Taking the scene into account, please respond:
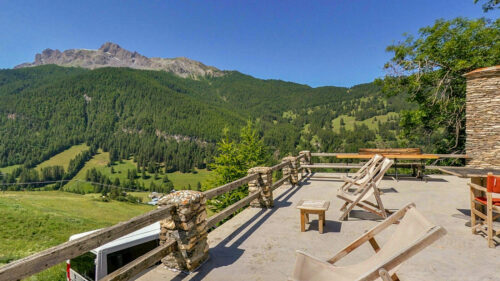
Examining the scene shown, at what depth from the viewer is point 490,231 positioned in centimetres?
380

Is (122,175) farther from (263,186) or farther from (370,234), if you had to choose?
(370,234)

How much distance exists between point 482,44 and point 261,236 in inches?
669

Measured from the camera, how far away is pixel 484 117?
8.68 m

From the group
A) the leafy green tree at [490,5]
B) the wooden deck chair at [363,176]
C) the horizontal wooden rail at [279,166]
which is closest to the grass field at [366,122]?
the leafy green tree at [490,5]

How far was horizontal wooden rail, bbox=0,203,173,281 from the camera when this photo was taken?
1784 millimetres

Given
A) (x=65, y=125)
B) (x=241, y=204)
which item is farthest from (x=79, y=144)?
(x=241, y=204)

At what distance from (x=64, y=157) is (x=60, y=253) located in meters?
160

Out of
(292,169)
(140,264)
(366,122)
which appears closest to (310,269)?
(140,264)

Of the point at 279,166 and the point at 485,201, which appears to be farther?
the point at 279,166

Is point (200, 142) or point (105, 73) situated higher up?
point (105, 73)

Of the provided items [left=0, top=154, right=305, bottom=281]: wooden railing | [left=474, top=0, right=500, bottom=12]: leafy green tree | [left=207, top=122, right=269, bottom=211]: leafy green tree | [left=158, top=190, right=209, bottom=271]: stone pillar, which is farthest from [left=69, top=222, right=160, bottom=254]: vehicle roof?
[left=474, top=0, right=500, bottom=12]: leafy green tree

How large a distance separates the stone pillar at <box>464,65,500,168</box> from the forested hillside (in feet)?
270

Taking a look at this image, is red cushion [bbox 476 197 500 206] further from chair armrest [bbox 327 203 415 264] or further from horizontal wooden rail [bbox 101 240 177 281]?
horizontal wooden rail [bbox 101 240 177 281]

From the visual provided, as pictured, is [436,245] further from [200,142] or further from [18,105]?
[18,105]
